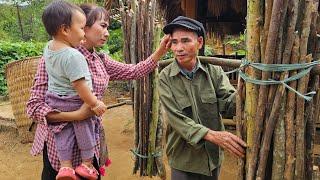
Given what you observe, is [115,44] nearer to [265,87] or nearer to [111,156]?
[111,156]

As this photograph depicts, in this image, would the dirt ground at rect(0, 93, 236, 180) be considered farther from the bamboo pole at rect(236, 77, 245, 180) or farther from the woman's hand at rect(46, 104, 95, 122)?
the bamboo pole at rect(236, 77, 245, 180)

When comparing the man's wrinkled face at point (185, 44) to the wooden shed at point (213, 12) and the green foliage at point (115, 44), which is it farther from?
the green foliage at point (115, 44)

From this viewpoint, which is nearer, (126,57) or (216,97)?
(216,97)

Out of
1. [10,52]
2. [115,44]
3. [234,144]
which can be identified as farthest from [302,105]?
[115,44]

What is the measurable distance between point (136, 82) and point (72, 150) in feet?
5.45

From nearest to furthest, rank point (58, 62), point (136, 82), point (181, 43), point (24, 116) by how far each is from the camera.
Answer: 1. point (58, 62)
2. point (181, 43)
3. point (136, 82)
4. point (24, 116)

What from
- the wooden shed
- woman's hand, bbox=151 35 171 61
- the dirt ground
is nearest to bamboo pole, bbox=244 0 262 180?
woman's hand, bbox=151 35 171 61

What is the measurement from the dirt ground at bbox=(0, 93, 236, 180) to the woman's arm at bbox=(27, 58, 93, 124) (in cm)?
217

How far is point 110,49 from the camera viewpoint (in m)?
11.6

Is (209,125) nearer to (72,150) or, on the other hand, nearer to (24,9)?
(72,150)

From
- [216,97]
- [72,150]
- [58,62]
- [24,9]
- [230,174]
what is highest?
[24,9]

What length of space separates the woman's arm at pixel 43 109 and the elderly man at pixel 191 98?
1.63 ft

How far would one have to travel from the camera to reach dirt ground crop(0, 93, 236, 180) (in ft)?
14.5

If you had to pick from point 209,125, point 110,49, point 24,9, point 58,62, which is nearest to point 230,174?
point 209,125
